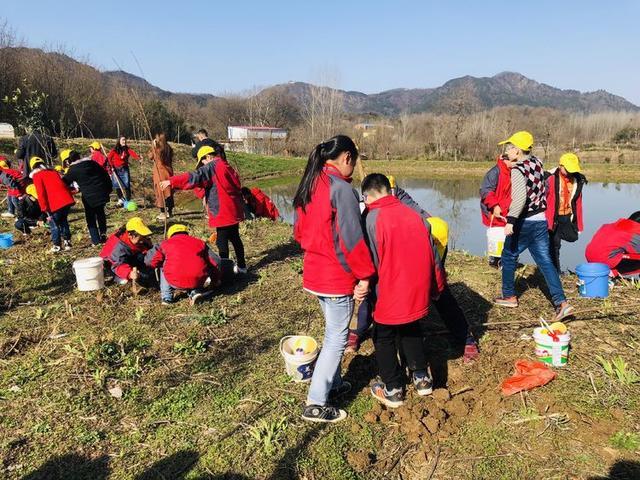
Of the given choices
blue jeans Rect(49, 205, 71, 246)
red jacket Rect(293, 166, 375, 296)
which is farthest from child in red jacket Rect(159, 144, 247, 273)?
red jacket Rect(293, 166, 375, 296)

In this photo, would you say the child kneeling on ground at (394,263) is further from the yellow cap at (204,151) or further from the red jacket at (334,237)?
the yellow cap at (204,151)

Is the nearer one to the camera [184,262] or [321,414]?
[321,414]

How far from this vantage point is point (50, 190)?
7273 millimetres

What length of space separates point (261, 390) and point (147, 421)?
90 centimetres

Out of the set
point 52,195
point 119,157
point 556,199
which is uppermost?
point 119,157

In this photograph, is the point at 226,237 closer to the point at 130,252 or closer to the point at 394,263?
the point at 130,252

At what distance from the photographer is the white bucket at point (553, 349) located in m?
3.84

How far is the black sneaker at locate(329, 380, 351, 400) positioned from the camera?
3.63 metres

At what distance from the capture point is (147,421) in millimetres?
3385

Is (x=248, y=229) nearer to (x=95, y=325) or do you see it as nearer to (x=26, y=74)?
(x=95, y=325)

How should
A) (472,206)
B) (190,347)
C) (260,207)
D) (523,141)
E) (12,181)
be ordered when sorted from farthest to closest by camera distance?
(472,206) < (12,181) < (260,207) < (523,141) < (190,347)

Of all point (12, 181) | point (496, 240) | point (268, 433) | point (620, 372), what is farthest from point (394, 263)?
point (12, 181)

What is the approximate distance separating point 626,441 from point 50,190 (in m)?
8.00

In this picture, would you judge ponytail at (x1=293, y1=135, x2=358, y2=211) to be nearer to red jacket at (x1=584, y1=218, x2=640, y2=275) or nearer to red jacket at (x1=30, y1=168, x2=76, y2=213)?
red jacket at (x1=584, y1=218, x2=640, y2=275)
